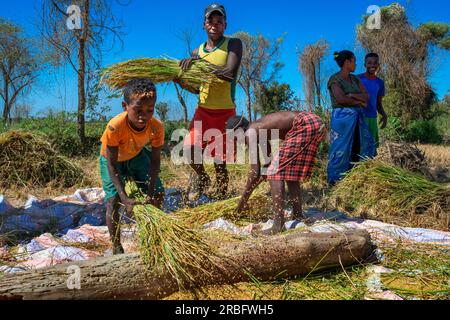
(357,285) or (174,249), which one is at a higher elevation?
(174,249)

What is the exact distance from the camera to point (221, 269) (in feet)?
7.11

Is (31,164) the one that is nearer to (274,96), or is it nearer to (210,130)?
(210,130)

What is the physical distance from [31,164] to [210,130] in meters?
2.34

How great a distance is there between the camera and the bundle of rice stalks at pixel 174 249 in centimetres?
205

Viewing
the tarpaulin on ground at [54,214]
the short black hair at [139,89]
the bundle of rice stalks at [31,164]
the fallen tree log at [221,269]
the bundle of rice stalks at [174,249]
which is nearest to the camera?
the fallen tree log at [221,269]

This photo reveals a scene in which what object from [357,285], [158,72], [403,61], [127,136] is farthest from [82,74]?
[403,61]

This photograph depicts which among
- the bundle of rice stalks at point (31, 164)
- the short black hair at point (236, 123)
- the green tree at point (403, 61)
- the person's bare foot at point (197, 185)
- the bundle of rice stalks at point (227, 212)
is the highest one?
the green tree at point (403, 61)

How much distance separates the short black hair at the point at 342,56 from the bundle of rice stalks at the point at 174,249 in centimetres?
291

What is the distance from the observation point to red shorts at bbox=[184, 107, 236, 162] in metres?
3.71

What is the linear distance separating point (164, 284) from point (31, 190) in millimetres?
3076

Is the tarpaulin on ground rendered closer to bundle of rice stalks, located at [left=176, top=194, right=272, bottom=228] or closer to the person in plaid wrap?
bundle of rice stalks, located at [left=176, top=194, right=272, bottom=228]

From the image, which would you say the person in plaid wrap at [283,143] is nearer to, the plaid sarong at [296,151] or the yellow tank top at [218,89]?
the plaid sarong at [296,151]

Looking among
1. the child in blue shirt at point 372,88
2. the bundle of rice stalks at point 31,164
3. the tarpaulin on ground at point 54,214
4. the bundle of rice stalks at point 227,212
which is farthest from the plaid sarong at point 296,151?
the bundle of rice stalks at point 31,164

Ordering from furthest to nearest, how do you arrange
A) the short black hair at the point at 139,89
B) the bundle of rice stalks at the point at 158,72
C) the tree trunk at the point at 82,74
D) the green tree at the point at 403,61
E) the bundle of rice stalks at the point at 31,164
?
the green tree at the point at 403,61, the tree trunk at the point at 82,74, the bundle of rice stalks at the point at 31,164, the bundle of rice stalks at the point at 158,72, the short black hair at the point at 139,89
